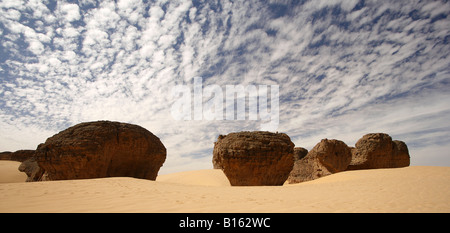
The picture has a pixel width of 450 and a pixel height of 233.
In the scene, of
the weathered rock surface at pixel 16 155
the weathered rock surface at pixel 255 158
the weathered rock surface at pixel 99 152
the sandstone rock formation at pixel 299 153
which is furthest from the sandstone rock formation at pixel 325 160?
the weathered rock surface at pixel 16 155

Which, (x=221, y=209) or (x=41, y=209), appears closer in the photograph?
(x=41, y=209)

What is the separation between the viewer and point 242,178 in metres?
10.4

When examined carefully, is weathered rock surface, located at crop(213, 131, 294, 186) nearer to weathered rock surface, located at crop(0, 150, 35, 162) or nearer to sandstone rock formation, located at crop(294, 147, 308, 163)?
sandstone rock formation, located at crop(294, 147, 308, 163)

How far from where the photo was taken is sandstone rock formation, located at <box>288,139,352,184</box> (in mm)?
17812

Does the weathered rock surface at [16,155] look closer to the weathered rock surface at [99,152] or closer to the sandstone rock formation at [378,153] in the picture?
the weathered rock surface at [99,152]

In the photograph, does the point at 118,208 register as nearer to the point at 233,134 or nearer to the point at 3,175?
the point at 233,134

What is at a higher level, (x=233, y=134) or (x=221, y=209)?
(x=233, y=134)

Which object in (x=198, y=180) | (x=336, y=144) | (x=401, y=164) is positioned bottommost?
(x=198, y=180)

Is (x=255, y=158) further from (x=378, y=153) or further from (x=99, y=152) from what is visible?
(x=378, y=153)

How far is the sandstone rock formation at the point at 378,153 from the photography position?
779 inches

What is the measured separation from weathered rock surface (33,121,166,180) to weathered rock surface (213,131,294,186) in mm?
4058
